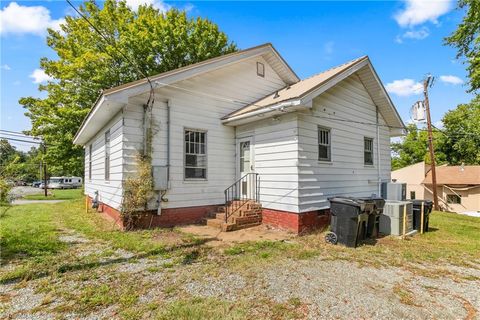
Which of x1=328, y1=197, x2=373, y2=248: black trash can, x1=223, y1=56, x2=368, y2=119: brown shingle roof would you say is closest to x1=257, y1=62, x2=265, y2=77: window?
x1=223, y1=56, x2=368, y2=119: brown shingle roof

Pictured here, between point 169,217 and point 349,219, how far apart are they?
5115 mm

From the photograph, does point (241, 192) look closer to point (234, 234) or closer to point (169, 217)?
point (234, 234)

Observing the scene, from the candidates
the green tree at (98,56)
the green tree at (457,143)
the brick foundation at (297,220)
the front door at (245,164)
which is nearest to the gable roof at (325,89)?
the front door at (245,164)

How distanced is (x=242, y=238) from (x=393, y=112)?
8636 millimetres

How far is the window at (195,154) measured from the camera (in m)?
8.61

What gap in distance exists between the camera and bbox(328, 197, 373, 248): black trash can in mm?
6211

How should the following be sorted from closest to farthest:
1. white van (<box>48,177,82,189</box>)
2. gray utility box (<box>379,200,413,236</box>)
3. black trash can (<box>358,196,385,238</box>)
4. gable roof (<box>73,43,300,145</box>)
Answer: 1. black trash can (<box>358,196,385,238</box>)
2. gable roof (<box>73,43,300,145</box>)
3. gray utility box (<box>379,200,413,236</box>)
4. white van (<box>48,177,82,189</box>)

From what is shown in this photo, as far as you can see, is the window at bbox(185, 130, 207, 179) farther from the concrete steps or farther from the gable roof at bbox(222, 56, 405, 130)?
the concrete steps

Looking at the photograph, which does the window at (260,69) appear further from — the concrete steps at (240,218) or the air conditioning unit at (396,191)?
the air conditioning unit at (396,191)

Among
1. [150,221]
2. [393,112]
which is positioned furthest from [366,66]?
[150,221]

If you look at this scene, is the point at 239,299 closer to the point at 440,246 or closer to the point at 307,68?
the point at 440,246

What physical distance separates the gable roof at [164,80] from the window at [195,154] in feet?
6.14

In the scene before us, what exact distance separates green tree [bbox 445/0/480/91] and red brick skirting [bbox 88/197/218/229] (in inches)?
519

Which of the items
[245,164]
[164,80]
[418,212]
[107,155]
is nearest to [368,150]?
[418,212]
